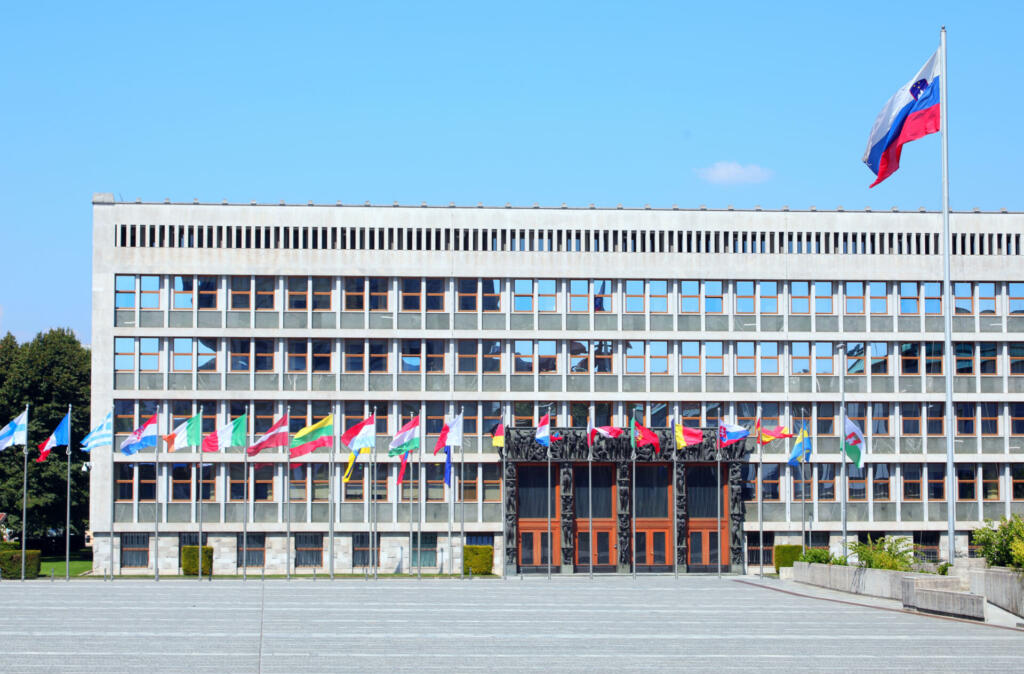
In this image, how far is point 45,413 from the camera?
7900 cm

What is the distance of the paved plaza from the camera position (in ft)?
82.3

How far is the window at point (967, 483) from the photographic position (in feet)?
232

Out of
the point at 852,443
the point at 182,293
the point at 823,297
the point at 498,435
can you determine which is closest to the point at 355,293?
the point at 182,293

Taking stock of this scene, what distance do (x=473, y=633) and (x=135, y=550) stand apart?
41013 millimetres

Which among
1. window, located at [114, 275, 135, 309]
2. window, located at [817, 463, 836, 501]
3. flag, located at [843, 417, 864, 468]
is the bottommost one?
window, located at [817, 463, 836, 501]

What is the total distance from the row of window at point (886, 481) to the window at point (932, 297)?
8444 millimetres

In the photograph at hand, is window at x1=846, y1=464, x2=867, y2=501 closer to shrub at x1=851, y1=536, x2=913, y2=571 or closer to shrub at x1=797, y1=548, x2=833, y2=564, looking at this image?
shrub at x1=797, y1=548, x2=833, y2=564

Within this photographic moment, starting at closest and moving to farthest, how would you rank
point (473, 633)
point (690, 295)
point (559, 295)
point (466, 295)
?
point (473, 633) < point (466, 295) < point (559, 295) < point (690, 295)

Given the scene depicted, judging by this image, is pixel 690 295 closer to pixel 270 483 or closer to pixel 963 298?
pixel 963 298

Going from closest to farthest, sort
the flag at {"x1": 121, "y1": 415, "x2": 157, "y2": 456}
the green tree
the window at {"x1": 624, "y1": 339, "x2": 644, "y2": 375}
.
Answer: the flag at {"x1": 121, "y1": 415, "x2": 157, "y2": 456} < the window at {"x1": 624, "y1": 339, "x2": 644, "y2": 375} < the green tree

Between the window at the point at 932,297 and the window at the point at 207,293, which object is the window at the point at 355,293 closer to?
the window at the point at 207,293

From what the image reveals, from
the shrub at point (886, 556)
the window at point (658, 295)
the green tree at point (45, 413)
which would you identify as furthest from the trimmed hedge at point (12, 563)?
the shrub at point (886, 556)

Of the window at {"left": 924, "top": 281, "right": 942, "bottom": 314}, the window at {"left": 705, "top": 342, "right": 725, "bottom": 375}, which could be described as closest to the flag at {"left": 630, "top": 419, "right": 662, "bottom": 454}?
the window at {"left": 705, "top": 342, "right": 725, "bottom": 375}

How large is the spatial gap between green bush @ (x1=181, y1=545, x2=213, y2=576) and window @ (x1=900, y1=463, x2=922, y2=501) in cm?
3672
